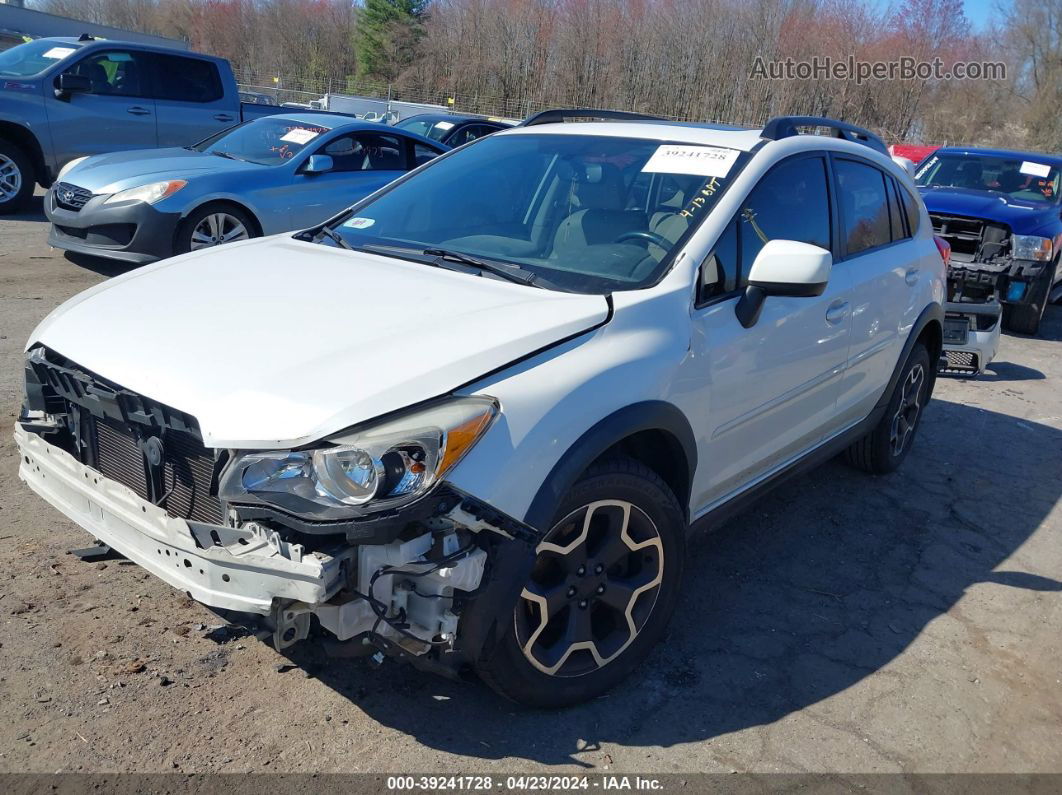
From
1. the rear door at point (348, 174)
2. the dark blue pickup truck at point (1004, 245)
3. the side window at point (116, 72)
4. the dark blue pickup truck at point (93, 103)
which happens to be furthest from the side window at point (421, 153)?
the dark blue pickup truck at point (1004, 245)

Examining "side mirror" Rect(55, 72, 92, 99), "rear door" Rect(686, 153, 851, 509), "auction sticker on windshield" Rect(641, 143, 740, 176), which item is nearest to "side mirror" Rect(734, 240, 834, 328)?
"rear door" Rect(686, 153, 851, 509)

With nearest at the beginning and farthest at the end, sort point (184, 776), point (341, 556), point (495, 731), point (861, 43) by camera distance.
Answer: point (341, 556) < point (184, 776) < point (495, 731) < point (861, 43)

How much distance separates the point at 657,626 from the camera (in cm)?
319

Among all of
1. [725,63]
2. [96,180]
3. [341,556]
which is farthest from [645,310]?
[725,63]

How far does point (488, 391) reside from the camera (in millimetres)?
2549

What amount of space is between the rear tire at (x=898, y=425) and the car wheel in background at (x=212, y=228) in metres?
5.13

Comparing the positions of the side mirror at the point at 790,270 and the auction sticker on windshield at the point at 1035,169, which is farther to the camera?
the auction sticker on windshield at the point at 1035,169

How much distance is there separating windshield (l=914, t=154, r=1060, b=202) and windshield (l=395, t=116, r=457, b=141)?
7013mm

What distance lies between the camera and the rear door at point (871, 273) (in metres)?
4.26

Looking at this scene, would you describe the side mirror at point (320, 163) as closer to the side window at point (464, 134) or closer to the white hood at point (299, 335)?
the white hood at point (299, 335)

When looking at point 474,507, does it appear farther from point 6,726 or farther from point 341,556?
point 6,726

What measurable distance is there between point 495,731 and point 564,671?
28 cm

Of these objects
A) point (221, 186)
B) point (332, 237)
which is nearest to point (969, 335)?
point (332, 237)

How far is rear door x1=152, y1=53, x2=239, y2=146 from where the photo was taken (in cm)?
1148
